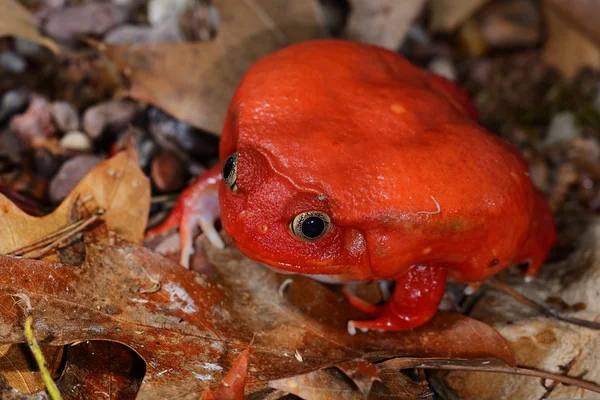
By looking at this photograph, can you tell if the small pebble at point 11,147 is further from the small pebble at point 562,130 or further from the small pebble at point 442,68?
the small pebble at point 562,130

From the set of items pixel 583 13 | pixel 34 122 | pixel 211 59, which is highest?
pixel 583 13

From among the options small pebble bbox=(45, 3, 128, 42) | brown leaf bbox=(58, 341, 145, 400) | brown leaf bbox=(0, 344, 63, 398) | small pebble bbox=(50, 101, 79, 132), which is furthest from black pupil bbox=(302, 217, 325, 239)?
small pebble bbox=(45, 3, 128, 42)

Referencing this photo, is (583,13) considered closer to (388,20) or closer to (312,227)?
(388,20)

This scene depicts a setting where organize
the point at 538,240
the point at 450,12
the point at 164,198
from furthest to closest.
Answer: the point at 450,12 → the point at 164,198 → the point at 538,240

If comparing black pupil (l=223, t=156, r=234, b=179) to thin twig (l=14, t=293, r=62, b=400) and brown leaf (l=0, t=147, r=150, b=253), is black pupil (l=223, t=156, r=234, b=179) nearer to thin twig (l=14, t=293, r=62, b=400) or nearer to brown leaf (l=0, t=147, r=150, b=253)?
brown leaf (l=0, t=147, r=150, b=253)

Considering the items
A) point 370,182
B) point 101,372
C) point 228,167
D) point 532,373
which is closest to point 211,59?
point 228,167

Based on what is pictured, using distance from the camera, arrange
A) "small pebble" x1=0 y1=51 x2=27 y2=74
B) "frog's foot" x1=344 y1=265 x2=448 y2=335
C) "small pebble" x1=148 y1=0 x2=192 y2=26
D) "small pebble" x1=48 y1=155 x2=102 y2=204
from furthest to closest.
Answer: "small pebble" x1=148 y1=0 x2=192 y2=26 → "small pebble" x1=0 y1=51 x2=27 y2=74 → "small pebble" x1=48 y1=155 x2=102 y2=204 → "frog's foot" x1=344 y1=265 x2=448 y2=335

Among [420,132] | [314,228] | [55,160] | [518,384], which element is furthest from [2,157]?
[518,384]
